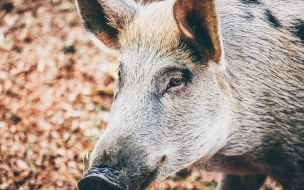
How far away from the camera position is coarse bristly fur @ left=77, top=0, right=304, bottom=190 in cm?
273

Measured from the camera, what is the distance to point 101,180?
8.16ft

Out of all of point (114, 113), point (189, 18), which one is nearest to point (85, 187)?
point (114, 113)

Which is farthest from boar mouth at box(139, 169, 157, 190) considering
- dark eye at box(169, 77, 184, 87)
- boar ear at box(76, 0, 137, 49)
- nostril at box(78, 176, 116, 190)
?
boar ear at box(76, 0, 137, 49)

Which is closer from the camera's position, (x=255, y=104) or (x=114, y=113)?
(x=114, y=113)

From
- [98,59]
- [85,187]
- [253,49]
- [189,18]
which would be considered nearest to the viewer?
[85,187]

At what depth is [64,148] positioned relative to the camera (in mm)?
5281

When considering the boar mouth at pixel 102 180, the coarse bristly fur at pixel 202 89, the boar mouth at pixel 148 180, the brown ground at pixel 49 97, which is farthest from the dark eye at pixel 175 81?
the brown ground at pixel 49 97

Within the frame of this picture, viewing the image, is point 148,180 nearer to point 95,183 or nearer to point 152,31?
point 95,183

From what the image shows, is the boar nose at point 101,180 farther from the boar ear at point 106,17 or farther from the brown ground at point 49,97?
the brown ground at point 49,97

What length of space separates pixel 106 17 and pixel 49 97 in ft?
8.59

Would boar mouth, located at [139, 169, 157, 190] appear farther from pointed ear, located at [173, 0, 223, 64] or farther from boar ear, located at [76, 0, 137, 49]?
boar ear, located at [76, 0, 137, 49]

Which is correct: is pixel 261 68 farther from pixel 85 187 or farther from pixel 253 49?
pixel 85 187

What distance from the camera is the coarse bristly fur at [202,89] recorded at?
2729 millimetres

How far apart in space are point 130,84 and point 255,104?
2.50 feet
